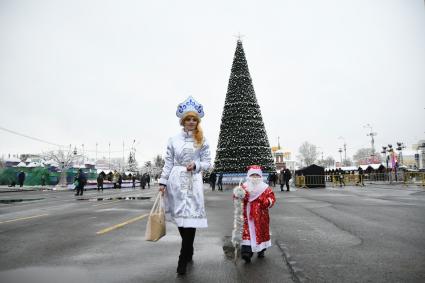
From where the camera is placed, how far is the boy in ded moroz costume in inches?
211

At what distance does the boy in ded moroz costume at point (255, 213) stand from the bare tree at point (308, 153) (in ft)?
469

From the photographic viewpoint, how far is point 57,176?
54406mm

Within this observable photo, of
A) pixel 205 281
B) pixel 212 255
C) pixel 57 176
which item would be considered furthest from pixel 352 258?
pixel 57 176

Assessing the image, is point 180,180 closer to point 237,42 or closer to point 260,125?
point 260,125

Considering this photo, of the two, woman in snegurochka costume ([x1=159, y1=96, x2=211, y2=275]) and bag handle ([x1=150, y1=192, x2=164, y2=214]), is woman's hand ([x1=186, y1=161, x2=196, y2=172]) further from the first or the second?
bag handle ([x1=150, y1=192, x2=164, y2=214])

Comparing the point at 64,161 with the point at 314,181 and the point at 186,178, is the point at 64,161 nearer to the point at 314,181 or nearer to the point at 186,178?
the point at 314,181

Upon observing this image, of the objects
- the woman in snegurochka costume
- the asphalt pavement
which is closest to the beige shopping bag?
the woman in snegurochka costume

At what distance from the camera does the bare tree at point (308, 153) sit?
146625 mm

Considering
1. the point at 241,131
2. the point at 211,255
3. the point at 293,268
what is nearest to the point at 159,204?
the point at 211,255

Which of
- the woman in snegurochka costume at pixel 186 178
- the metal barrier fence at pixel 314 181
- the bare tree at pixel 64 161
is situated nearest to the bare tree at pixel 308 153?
the bare tree at pixel 64 161

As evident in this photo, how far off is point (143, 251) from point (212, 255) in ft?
3.60

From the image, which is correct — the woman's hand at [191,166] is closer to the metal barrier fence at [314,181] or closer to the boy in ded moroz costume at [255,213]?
the boy in ded moroz costume at [255,213]

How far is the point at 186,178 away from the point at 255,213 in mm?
1343

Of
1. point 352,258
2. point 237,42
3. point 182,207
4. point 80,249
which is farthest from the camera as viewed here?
point 237,42
